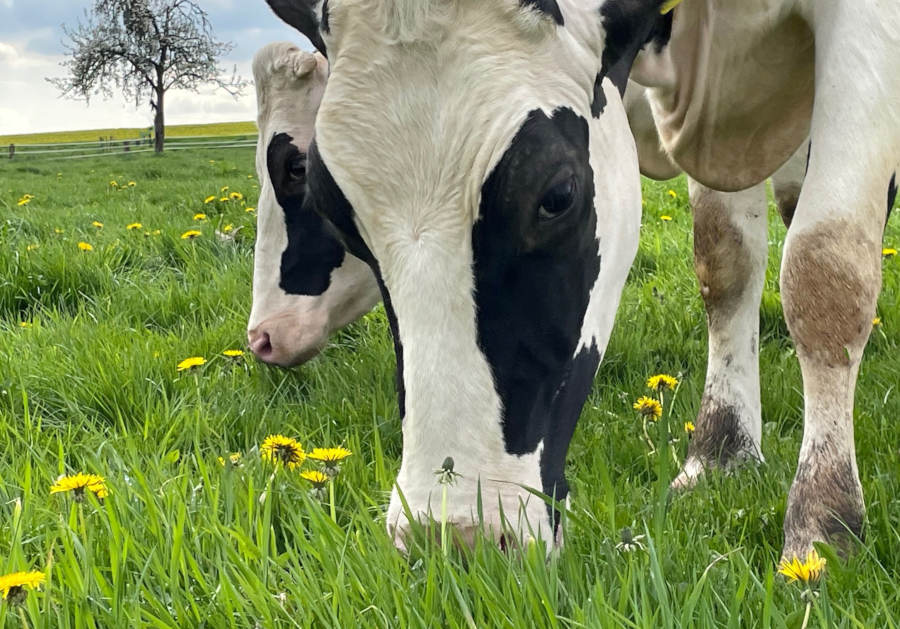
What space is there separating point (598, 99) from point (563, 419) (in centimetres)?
67

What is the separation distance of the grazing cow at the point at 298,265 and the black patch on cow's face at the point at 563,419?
71.1 inches

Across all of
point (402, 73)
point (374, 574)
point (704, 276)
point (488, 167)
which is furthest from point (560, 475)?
point (704, 276)

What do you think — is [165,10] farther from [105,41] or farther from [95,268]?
[95,268]

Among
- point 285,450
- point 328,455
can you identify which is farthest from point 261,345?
point 328,455

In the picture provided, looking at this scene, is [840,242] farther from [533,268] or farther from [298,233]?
[298,233]

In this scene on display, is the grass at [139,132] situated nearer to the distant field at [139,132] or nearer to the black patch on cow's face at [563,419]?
the distant field at [139,132]

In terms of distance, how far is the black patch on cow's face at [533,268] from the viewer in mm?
1776

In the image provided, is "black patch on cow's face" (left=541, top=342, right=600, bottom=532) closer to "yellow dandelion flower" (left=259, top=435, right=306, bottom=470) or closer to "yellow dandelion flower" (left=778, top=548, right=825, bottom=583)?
"yellow dandelion flower" (left=778, top=548, right=825, bottom=583)

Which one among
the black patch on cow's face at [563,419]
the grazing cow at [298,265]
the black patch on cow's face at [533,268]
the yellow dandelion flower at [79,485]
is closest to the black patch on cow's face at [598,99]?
the black patch on cow's face at [533,268]

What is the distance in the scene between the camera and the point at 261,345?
3.64 metres

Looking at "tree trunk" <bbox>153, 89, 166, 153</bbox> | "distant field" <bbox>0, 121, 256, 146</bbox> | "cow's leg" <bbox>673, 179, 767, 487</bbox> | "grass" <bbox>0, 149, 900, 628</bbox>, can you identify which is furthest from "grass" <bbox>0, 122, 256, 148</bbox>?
"cow's leg" <bbox>673, 179, 767, 487</bbox>

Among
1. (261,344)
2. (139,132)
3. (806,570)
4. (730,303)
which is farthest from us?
(139,132)

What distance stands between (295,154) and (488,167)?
200cm

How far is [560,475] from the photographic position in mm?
1919
